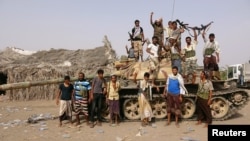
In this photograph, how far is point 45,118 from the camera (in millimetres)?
11719

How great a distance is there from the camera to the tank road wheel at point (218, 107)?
10781mm

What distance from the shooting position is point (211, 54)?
36.0ft

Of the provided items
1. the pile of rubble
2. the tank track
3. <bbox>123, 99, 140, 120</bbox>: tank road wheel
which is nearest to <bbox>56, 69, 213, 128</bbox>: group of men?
the tank track

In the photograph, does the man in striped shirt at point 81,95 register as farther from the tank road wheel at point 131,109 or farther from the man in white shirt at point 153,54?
the man in white shirt at point 153,54

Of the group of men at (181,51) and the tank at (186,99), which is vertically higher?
the group of men at (181,51)

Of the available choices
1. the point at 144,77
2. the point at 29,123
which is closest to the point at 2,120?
the point at 29,123

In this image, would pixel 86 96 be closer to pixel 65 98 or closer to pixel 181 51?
pixel 65 98

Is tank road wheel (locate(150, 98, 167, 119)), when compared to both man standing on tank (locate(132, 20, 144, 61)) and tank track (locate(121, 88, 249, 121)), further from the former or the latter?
man standing on tank (locate(132, 20, 144, 61))

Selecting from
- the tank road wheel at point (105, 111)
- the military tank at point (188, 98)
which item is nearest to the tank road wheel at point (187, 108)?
the military tank at point (188, 98)

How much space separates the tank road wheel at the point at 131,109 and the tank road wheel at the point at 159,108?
54 cm

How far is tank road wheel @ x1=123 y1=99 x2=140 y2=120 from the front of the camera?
10.9m

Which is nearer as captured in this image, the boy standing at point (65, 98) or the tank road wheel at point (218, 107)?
the boy standing at point (65, 98)

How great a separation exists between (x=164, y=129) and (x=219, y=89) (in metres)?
2.85

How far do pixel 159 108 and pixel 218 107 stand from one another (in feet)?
6.53
